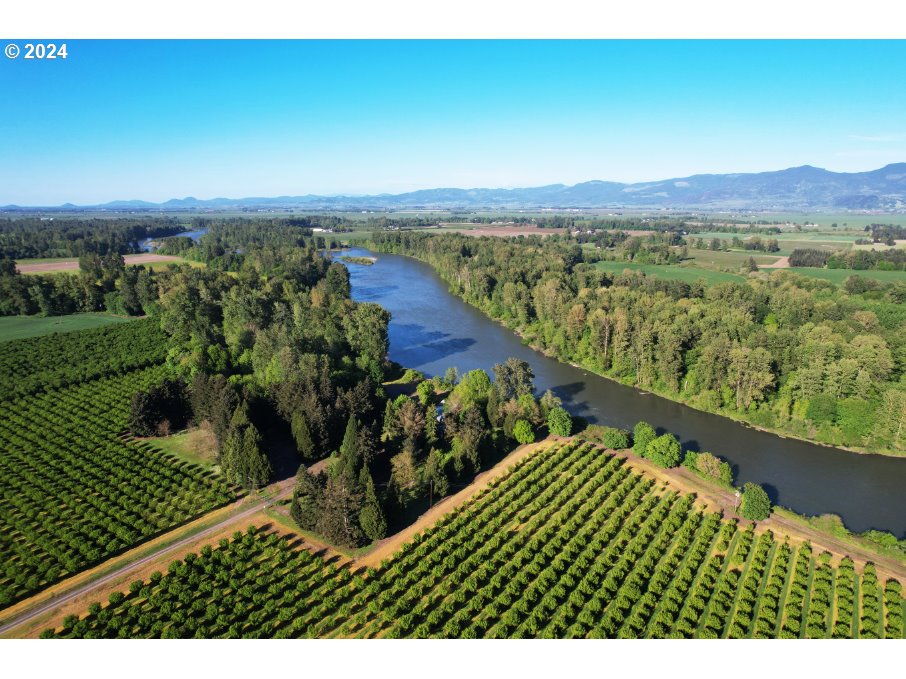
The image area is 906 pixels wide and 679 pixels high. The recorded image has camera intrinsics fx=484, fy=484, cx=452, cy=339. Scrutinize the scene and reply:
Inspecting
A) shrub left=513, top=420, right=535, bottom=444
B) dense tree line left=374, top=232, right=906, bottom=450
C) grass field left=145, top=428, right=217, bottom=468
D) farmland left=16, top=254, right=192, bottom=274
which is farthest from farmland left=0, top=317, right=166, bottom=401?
dense tree line left=374, top=232, right=906, bottom=450

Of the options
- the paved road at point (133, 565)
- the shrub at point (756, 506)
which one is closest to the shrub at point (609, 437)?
the shrub at point (756, 506)

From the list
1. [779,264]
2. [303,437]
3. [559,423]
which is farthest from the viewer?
[779,264]

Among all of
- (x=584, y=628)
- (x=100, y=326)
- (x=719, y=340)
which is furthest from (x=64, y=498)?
(x=719, y=340)

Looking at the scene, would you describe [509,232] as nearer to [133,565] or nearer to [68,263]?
[68,263]

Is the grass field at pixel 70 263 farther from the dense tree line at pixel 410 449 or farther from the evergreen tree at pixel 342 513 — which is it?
the evergreen tree at pixel 342 513

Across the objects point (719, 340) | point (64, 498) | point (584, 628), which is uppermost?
point (719, 340)

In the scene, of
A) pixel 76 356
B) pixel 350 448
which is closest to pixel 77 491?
pixel 350 448

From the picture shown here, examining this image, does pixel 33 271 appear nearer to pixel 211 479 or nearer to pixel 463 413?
pixel 211 479
